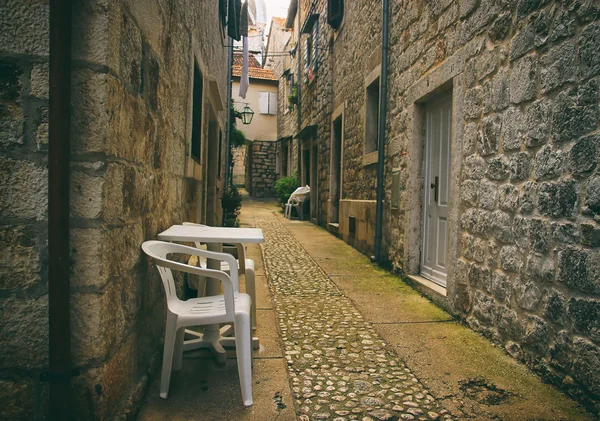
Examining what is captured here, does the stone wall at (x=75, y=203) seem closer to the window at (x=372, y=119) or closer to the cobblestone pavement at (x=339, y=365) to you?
the cobblestone pavement at (x=339, y=365)

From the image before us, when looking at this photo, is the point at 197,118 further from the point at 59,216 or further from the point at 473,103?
the point at 59,216

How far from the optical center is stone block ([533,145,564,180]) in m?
2.34

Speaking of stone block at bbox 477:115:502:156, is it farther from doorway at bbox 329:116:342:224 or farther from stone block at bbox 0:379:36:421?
doorway at bbox 329:116:342:224

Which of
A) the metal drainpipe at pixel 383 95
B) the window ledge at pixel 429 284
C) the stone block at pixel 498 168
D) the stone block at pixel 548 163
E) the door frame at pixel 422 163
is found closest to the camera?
the stone block at pixel 548 163

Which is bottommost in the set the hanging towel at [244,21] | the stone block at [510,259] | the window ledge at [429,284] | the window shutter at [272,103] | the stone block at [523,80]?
the window ledge at [429,284]

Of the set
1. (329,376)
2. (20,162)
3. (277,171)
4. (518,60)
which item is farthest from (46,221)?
(277,171)

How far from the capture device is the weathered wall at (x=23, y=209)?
1.60 m

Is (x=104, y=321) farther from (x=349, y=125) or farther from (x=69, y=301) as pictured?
(x=349, y=125)

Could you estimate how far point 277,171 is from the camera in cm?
2070

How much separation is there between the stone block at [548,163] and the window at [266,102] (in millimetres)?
19390

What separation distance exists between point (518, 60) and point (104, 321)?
275 cm

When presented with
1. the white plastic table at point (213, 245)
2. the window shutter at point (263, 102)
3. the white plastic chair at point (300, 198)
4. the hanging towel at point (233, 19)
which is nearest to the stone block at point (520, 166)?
the white plastic table at point (213, 245)

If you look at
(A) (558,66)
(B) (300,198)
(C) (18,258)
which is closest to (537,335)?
(A) (558,66)

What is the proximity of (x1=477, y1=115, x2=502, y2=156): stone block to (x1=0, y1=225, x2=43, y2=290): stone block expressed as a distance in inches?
109
